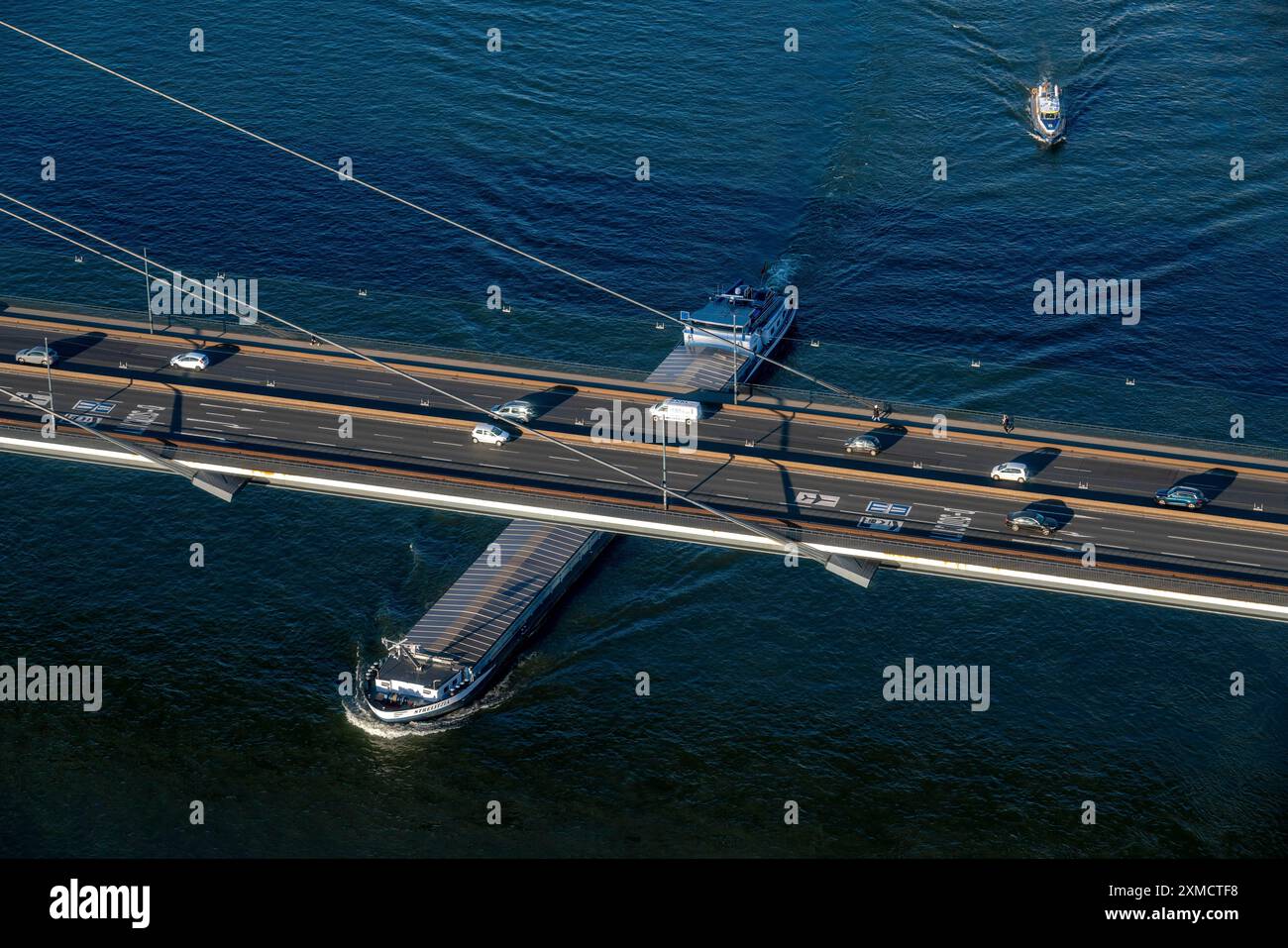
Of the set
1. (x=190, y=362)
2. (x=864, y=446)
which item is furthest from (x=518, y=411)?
(x=190, y=362)

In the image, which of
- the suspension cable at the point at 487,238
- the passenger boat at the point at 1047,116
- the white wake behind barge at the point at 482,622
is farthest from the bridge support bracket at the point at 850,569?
the passenger boat at the point at 1047,116

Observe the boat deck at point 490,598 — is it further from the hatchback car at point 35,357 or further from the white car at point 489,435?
the hatchback car at point 35,357

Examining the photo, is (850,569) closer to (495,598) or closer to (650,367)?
(495,598)

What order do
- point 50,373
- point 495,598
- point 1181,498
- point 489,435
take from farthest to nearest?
point 495,598 → point 50,373 → point 489,435 → point 1181,498

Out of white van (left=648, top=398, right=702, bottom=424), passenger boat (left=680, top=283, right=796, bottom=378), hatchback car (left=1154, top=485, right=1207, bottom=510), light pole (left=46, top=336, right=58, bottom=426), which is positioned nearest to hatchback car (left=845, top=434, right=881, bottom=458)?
white van (left=648, top=398, right=702, bottom=424)

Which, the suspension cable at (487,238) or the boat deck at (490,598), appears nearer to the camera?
the boat deck at (490,598)
